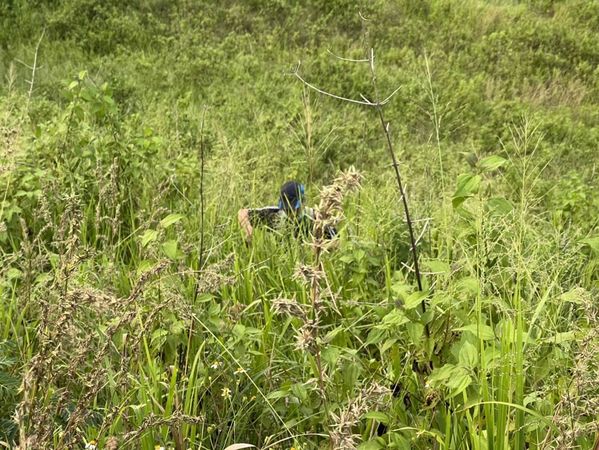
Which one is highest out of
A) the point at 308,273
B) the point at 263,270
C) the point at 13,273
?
the point at 308,273

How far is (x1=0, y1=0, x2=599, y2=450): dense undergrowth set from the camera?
1758 mm

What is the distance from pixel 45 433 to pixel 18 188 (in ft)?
7.71

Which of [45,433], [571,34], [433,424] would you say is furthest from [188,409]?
[571,34]

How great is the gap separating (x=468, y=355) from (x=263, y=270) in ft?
4.81

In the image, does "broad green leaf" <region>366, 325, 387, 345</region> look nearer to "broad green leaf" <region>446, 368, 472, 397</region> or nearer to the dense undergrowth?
the dense undergrowth

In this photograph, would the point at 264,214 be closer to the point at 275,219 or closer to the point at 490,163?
the point at 275,219

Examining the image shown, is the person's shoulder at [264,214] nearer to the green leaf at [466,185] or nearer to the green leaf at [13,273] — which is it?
the green leaf at [13,273]

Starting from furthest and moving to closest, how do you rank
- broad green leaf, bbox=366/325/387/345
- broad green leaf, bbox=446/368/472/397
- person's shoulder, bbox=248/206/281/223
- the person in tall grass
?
person's shoulder, bbox=248/206/281/223, the person in tall grass, broad green leaf, bbox=366/325/387/345, broad green leaf, bbox=446/368/472/397

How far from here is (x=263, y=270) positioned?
316 centimetres

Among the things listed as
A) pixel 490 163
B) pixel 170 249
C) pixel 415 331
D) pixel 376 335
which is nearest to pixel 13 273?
pixel 170 249

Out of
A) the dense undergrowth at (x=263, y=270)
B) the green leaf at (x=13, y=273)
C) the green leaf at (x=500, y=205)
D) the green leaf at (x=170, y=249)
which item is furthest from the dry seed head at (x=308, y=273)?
the green leaf at (x=13, y=273)

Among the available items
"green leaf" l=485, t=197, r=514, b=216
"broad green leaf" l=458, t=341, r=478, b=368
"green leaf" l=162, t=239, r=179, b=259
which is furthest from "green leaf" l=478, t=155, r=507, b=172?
"green leaf" l=162, t=239, r=179, b=259

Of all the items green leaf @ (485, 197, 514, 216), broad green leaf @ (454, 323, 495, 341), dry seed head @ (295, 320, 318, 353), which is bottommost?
broad green leaf @ (454, 323, 495, 341)

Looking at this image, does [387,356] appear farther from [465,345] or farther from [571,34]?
[571,34]
